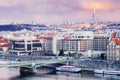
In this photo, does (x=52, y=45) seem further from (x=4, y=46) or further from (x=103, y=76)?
(x=103, y=76)

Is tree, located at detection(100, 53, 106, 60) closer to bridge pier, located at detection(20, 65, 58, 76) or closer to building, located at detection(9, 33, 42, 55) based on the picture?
bridge pier, located at detection(20, 65, 58, 76)

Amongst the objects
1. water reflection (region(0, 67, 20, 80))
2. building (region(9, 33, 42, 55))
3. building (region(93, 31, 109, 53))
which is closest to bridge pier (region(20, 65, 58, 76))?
water reflection (region(0, 67, 20, 80))

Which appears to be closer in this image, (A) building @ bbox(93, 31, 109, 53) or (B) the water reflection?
(B) the water reflection

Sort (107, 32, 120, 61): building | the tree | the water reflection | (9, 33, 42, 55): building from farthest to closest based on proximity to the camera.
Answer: (9, 33, 42, 55): building
the tree
(107, 32, 120, 61): building
the water reflection

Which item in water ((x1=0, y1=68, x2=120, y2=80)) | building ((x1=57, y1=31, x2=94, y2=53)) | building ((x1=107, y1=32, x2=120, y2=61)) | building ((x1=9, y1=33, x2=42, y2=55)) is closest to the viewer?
water ((x1=0, y1=68, x2=120, y2=80))

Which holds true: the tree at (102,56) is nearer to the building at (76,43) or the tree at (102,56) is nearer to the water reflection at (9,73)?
the building at (76,43)

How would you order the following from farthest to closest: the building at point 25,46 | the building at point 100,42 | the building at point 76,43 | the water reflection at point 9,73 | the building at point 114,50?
the building at point 25,46 → the building at point 76,43 → the building at point 100,42 → the building at point 114,50 → the water reflection at point 9,73

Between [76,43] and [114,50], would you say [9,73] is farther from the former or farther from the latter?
[76,43]

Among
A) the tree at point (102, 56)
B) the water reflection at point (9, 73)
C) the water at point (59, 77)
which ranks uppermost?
the tree at point (102, 56)

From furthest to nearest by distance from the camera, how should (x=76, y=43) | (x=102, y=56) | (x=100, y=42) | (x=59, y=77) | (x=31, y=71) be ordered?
(x=76, y=43) → (x=100, y=42) → (x=102, y=56) → (x=31, y=71) → (x=59, y=77)

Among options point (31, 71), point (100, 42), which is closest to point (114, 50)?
point (31, 71)

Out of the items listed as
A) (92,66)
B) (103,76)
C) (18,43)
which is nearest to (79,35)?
(18,43)

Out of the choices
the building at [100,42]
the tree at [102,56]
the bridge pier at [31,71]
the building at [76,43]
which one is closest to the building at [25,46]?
the building at [76,43]
